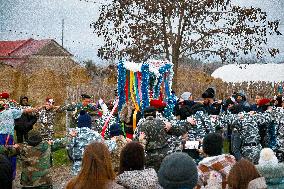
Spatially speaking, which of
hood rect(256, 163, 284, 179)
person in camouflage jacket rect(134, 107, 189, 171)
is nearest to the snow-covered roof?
→ person in camouflage jacket rect(134, 107, 189, 171)

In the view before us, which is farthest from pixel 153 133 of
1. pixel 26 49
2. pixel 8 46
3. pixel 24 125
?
pixel 8 46

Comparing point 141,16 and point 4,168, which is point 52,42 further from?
point 4,168

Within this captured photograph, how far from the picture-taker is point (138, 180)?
447 centimetres

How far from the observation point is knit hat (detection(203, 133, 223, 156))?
562 centimetres

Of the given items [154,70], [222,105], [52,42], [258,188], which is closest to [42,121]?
[154,70]

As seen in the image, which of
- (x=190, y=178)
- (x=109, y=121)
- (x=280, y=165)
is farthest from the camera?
(x=109, y=121)

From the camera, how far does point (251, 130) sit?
364 inches

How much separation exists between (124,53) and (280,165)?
1343cm

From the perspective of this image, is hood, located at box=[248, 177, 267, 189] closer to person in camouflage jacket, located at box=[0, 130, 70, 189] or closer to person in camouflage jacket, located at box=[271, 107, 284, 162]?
person in camouflage jacket, located at box=[0, 130, 70, 189]

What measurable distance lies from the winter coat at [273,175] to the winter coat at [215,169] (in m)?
0.38

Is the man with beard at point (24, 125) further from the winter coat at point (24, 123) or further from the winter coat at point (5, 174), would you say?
the winter coat at point (5, 174)

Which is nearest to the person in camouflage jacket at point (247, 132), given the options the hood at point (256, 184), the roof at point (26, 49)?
the hood at point (256, 184)

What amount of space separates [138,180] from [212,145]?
1441mm

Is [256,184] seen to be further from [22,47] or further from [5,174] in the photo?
[22,47]
